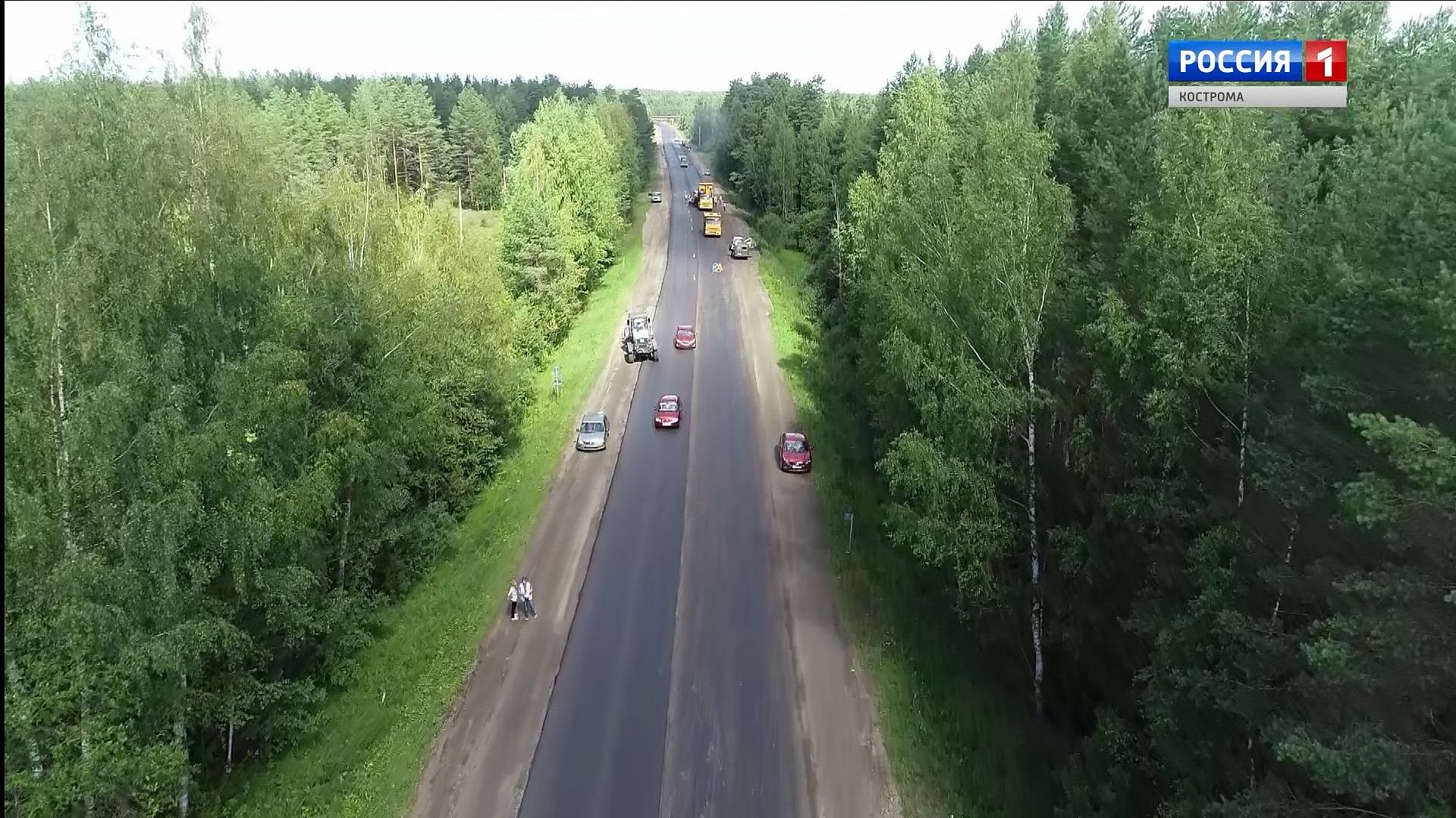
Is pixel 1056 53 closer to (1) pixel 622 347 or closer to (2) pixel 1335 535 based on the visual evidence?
(1) pixel 622 347

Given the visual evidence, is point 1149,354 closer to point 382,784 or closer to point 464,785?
point 464,785

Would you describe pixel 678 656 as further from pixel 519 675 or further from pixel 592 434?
pixel 592 434

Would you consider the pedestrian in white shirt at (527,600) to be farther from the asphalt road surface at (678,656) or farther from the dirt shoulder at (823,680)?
the dirt shoulder at (823,680)

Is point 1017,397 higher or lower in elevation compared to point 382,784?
higher

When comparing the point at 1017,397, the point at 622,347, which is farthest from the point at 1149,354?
the point at 622,347

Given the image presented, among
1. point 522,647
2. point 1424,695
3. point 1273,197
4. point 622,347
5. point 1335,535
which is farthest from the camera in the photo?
point 622,347

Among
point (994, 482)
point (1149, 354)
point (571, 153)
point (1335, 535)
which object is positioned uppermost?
point (571, 153)

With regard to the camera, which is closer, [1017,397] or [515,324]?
[1017,397]

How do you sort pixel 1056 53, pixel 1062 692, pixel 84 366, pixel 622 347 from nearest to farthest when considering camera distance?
pixel 84 366 < pixel 1062 692 < pixel 1056 53 < pixel 622 347
